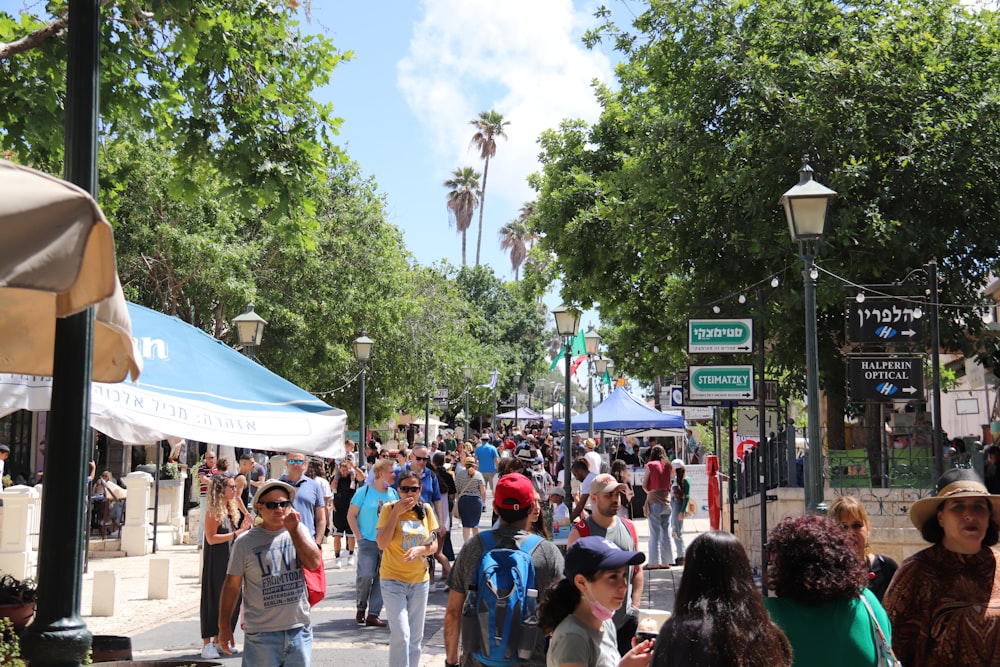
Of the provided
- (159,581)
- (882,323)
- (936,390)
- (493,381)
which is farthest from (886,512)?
(493,381)

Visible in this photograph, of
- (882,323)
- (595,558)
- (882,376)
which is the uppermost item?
(882,323)

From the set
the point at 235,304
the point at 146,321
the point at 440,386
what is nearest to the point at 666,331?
the point at 235,304

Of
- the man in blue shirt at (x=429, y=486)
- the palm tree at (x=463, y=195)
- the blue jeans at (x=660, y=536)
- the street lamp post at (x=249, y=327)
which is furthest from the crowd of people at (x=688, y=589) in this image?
the palm tree at (x=463, y=195)

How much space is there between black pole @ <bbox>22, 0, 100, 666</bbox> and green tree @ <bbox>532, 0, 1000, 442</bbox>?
506 inches

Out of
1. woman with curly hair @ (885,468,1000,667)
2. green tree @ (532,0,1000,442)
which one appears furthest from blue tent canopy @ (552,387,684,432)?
woman with curly hair @ (885,468,1000,667)

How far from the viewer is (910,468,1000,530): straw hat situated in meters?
4.61

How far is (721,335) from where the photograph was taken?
519 inches

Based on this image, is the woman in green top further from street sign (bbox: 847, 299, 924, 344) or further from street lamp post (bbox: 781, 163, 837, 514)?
street lamp post (bbox: 781, 163, 837, 514)

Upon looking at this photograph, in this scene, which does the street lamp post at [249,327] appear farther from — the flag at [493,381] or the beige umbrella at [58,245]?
the flag at [493,381]

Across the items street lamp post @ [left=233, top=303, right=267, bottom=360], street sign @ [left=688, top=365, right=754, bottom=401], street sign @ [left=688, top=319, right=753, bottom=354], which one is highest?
street lamp post @ [left=233, top=303, right=267, bottom=360]

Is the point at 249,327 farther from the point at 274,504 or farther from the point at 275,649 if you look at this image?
the point at 275,649

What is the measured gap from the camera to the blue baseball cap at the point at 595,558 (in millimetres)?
4043

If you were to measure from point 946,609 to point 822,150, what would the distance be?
517 inches

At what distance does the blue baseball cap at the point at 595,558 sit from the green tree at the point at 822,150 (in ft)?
42.7
